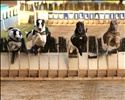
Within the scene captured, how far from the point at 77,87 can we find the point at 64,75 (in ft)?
2.00

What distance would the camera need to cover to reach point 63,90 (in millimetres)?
8117

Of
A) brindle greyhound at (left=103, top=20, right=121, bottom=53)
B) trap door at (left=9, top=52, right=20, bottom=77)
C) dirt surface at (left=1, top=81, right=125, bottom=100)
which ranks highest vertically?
brindle greyhound at (left=103, top=20, right=121, bottom=53)

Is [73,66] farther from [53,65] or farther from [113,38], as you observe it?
[113,38]

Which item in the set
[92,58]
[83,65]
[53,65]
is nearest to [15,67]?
[53,65]

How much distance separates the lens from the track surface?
25.0 feet

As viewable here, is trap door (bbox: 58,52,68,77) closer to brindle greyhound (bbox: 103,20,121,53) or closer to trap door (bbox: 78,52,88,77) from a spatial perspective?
trap door (bbox: 78,52,88,77)

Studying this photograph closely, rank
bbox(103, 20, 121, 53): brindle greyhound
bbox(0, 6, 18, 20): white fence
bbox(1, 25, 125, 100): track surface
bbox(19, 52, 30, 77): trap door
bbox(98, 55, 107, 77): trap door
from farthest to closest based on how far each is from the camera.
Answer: bbox(0, 6, 18, 20): white fence, bbox(103, 20, 121, 53): brindle greyhound, bbox(19, 52, 30, 77): trap door, bbox(98, 55, 107, 77): trap door, bbox(1, 25, 125, 100): track surface

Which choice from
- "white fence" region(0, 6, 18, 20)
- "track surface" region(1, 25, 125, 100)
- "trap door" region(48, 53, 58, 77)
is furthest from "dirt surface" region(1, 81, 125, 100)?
"white fence" region(0, 6, 18, 20)

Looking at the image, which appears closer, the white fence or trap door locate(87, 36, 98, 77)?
trap door locate(87, 36, 98, 77)

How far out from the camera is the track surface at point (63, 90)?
301 inches

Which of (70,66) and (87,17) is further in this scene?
(87,17)

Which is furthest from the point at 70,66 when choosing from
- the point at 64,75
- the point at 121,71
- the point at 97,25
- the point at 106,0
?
the point at 106,0

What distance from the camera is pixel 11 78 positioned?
889 cm

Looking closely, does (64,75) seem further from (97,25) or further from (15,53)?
(97,25)
